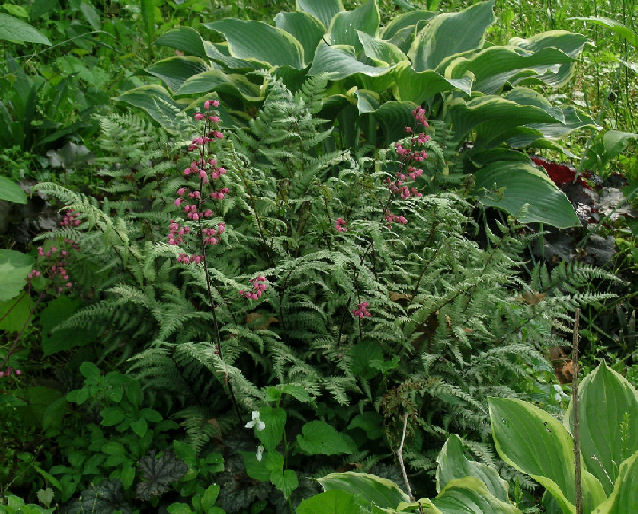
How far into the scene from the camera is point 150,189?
263cm

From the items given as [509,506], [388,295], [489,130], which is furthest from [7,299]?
[489,130]

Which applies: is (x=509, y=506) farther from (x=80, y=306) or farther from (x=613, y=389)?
(x=80, y=306)

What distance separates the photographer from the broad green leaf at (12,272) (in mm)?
2387

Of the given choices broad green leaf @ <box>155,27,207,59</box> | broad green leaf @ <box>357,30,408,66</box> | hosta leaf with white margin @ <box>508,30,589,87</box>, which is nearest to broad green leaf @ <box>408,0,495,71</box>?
broad green leaf @ <box>357,30,408,66</box>

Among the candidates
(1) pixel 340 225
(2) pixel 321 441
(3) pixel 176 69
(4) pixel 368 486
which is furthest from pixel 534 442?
(3) pixel 176 69

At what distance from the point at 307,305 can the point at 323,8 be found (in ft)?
7.76

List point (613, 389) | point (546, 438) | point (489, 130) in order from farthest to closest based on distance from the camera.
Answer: point (489, 130), point (613, 389), point (546, 438)

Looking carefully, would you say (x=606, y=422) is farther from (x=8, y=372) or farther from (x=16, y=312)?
(x=16, y=312)

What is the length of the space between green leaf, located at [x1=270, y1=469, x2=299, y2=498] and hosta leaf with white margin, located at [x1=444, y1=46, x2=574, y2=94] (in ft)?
6.87

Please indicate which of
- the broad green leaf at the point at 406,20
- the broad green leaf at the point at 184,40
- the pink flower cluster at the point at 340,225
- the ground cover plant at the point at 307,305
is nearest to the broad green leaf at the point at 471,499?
the ground cover plant at the point at 307,305

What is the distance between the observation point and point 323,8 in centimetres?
393

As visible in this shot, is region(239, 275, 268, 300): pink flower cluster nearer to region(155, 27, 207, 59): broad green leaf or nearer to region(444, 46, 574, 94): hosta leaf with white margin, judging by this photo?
region(444, 46, 574, 94): hosta leaf with white margin

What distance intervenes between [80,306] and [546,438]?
167cm

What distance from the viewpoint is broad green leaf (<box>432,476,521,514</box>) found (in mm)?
1565
